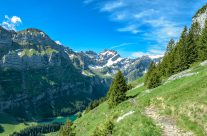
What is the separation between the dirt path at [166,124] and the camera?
1255 inches

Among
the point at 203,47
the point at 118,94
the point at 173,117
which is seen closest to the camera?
the point at 173,117

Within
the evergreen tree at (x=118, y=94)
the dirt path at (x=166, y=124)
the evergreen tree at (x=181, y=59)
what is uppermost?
the evergreen tree at (x=181, y=59)

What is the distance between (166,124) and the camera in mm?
34719

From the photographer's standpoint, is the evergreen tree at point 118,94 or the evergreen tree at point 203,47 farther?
the evergreen tree at point 203,47

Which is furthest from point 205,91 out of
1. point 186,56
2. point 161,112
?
point 186,56

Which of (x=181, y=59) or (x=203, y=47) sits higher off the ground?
(x=203, y=47)

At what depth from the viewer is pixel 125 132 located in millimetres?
35281

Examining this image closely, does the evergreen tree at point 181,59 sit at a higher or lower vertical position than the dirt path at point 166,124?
higher

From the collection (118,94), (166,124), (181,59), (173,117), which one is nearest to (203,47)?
(181,59)

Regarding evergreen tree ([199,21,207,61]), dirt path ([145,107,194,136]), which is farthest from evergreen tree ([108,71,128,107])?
evergreen tree ([199,21,207,61])

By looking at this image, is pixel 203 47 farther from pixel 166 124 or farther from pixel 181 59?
pixel 166 124

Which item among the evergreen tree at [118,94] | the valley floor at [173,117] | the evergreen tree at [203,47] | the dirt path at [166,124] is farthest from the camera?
the evergreen tree at [203,47]

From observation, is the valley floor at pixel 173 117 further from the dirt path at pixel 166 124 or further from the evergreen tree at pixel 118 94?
the evergreen tree at pixel 118 94

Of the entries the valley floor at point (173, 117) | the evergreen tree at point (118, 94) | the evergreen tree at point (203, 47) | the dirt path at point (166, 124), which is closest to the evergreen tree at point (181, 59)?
the evergreen tree at point (203, 47)
